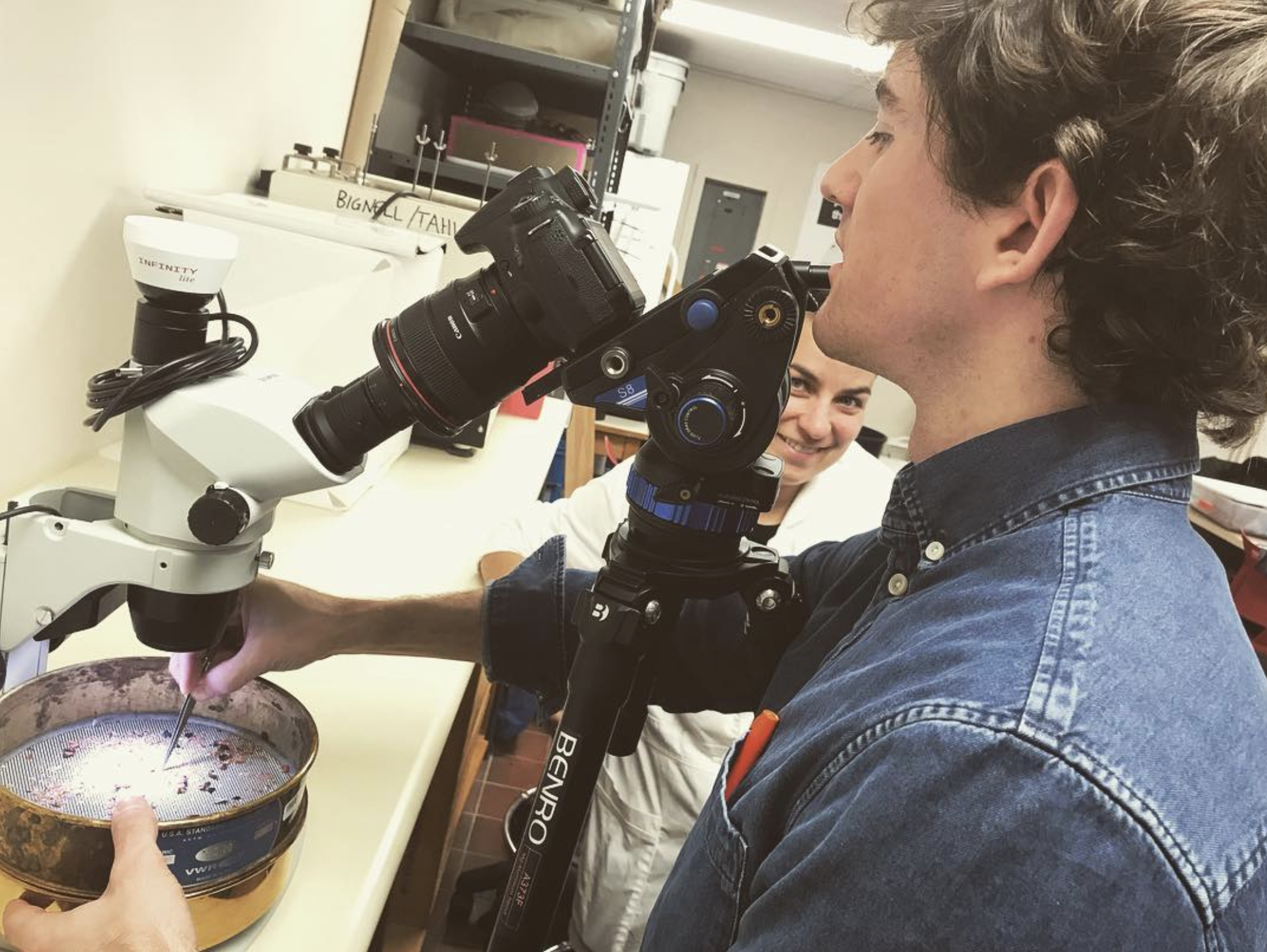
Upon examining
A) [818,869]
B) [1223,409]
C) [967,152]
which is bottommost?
[818,869]

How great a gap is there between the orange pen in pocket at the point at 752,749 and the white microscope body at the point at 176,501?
14.5 inches

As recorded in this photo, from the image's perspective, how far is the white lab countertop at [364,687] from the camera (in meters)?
0.78

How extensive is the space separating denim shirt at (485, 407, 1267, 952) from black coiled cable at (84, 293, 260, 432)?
1.61 feet

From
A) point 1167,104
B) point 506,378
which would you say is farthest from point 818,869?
point 1167,104

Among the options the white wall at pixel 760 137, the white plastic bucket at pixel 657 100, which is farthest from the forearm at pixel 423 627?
the white wall at pixel 760 137

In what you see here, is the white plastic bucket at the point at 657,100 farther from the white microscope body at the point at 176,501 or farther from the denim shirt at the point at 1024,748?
the denim shirt at the point at 1024,748

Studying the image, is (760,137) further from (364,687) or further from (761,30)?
(364,687)

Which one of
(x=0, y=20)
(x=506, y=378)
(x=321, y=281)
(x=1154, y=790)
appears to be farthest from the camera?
(x=321, y=281)

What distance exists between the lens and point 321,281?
4.73 ft

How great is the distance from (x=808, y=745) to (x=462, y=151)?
7.97 ft

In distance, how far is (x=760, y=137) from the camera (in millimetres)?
6816

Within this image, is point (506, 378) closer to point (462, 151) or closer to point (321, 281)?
point (321, 281)

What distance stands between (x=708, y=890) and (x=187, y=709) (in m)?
0.49

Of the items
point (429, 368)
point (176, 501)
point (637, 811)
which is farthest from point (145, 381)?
point (637, 811)
